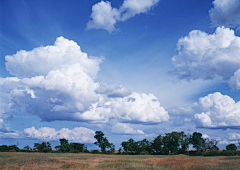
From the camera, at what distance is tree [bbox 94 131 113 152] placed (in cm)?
10256

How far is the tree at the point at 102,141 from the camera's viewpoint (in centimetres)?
10256

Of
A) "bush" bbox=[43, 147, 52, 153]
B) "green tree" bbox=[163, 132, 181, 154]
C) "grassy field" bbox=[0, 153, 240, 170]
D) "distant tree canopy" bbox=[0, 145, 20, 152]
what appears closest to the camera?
"grassy field" bbox=[0, 153, 240, 170]

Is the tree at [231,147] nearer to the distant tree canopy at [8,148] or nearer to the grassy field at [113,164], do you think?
the grassy field at [113,164]

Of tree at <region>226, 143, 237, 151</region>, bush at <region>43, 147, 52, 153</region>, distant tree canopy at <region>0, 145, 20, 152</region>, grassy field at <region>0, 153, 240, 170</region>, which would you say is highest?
grassy field at <region>0, 153, 240, 170</region>

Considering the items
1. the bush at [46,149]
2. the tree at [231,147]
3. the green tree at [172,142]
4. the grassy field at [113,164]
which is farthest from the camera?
the tree at [231,147]

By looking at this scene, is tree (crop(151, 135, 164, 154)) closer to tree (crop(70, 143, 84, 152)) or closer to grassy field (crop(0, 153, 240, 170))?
tree (crop(70, 143, 84, 152))

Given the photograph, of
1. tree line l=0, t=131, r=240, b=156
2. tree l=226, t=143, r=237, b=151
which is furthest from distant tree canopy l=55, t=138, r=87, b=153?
tree l=226, t=143, r=237, b=151

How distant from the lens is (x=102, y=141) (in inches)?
4072

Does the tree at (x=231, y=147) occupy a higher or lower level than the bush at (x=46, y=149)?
lower

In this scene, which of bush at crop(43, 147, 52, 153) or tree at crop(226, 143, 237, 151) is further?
tree at crop(226, 143, 237, 151)

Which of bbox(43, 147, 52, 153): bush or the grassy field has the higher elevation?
the grassy field

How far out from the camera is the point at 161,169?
81.9 ft

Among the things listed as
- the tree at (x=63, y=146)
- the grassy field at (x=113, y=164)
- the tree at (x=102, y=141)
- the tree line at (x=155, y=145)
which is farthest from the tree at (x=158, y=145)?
the grassy field at (x=113, y=164)

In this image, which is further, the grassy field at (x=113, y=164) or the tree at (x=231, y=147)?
the tree at (x=231, y=147)
